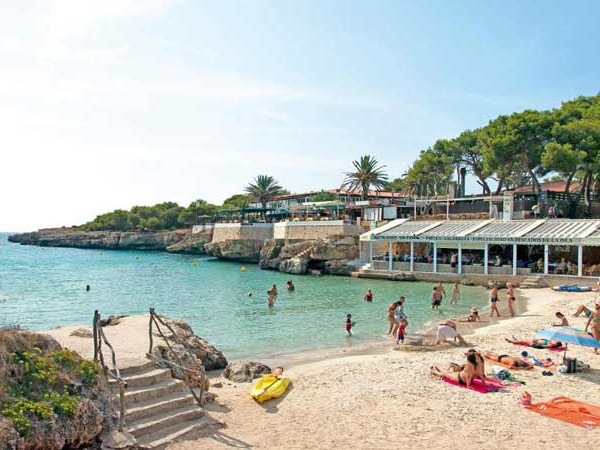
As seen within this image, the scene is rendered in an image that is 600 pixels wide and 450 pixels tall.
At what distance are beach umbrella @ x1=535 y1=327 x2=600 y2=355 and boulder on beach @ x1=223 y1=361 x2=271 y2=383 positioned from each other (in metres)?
7.37

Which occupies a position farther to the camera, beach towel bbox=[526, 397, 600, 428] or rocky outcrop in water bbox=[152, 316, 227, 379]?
rocky outcrop in water bbox=[152, 316, 227, 379]

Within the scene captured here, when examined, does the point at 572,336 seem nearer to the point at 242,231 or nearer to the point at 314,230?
the point at 314,230

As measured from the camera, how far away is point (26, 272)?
176 ft

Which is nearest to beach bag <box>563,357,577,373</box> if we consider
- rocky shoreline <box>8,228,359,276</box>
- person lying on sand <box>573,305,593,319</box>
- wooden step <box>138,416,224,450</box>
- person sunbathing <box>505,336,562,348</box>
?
person sunbathing <box>505,336,562,348</box>

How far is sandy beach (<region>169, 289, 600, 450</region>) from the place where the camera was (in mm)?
8281

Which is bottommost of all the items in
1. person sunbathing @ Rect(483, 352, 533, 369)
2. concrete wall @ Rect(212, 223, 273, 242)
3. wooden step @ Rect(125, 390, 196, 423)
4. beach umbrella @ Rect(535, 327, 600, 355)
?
person sunbathing @ Rect(483, 352, 533, 369)

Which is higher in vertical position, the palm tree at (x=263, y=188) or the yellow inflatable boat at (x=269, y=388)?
the palm tree at (x=263, y=188)

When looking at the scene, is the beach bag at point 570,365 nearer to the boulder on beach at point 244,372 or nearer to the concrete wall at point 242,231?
the boulder on beach at point 244,372

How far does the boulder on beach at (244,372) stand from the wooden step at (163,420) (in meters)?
2.96

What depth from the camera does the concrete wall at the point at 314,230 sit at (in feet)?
167

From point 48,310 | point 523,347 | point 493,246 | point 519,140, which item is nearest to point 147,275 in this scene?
point 48,310

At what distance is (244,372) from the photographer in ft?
41.3

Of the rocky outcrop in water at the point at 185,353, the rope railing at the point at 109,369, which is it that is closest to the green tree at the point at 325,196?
the rocky outcrop in water at the point at 185,353

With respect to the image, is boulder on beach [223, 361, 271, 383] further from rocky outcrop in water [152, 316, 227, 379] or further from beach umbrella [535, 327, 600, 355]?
beach umbrella [535, 327, 600, 355]
